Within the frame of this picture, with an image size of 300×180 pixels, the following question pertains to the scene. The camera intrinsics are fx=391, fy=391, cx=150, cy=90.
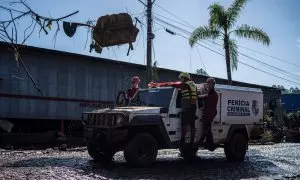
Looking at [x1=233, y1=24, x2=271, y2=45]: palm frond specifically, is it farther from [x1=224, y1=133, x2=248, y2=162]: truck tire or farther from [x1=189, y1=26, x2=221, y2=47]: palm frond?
[x1=224, y1=133, x2=248, y2=162]: truck tire

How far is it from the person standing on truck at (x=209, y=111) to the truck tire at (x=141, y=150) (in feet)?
6.12

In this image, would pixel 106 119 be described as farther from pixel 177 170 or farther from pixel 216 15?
pixel 216 15

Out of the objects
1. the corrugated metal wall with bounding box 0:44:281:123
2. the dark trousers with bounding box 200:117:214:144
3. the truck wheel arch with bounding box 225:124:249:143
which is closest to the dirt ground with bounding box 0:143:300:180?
the dark trousers with bounding box 200:117:214:144

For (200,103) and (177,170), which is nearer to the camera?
(177,170)

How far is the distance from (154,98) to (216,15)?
50.0 feet

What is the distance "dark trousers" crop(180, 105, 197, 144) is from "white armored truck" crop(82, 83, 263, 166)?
11 centimetres

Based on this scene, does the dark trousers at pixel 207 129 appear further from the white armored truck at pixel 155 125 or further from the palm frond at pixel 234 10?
the palm frond at pixel 234 10

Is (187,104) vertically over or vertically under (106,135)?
over

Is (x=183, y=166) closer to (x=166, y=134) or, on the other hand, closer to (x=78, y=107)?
(x=166, y=134)

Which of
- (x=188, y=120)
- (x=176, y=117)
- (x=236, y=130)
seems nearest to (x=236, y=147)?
(x=236, y=130)

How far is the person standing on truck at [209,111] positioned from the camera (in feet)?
→ 35.9

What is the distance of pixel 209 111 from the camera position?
36.0 ft

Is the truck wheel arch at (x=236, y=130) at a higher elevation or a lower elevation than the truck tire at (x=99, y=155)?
higher

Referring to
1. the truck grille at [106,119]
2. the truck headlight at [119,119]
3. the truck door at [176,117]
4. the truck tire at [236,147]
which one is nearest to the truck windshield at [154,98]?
the truck door at [176,117]
